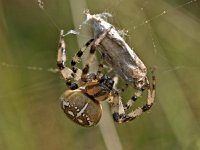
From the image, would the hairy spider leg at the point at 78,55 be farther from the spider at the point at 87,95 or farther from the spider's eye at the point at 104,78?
the spider's eye at the point at 104,78

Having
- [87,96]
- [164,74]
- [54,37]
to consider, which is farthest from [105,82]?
[54,37]

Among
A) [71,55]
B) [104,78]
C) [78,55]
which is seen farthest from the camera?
[71,55]

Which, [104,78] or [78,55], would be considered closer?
[78,55]

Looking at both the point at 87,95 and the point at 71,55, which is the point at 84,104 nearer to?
the point at 87,95

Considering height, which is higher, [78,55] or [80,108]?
[78,55]

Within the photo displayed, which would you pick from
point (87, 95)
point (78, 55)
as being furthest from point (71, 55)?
point (78, 55)

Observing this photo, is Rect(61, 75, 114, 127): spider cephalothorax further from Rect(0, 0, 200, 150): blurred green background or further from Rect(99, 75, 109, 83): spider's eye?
Rect(0, 0, 200, 150): blurred green background

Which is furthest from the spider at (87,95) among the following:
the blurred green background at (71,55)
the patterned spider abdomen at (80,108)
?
the blurred green background at (71,55)

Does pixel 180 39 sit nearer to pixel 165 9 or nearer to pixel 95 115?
pixel 165 9
